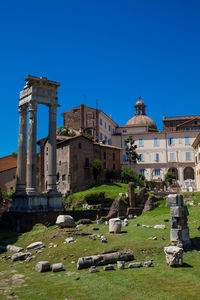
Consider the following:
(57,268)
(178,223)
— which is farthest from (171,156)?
(57,268)

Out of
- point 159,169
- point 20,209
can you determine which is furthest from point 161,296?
point 159,169

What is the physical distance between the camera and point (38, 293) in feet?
25.9

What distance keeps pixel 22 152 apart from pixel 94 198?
50.9 ft

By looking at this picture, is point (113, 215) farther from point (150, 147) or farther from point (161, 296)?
point (150, 147)

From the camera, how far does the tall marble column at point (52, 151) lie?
24403mm

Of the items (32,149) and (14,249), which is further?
(32,149)

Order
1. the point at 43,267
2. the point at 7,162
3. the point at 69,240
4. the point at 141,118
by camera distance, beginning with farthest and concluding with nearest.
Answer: the point at 141,118
the point at 7,162
the point at 69,240
the point at 43,267

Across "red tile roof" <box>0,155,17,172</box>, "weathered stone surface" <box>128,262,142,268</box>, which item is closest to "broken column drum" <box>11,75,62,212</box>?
"weathered stone surface" <box>128,262,142,268</box>

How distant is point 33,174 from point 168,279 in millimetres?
16384

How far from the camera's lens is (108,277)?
897 cm

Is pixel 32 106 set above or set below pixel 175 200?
above

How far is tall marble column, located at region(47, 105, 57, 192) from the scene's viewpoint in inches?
961

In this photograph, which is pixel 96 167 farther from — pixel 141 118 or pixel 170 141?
pixel 141 118

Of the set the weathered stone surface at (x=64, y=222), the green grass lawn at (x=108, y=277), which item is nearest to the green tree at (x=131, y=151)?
the weathered stone surface at (x=64, y=222)
